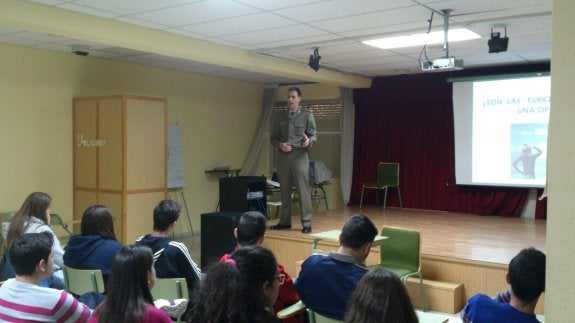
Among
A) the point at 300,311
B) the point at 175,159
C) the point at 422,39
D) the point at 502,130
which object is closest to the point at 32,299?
the point at 300,311

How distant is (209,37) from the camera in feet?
17.3

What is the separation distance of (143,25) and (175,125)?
9.73 ft

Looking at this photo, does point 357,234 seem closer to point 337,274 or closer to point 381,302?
point 337,274

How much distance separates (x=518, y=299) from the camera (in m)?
2.03

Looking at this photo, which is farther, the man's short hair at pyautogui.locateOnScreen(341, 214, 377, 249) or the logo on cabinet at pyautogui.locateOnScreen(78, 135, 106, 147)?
the logo on cabinet at pyautogui.locateOnScreen(78, 135, 106, 147)

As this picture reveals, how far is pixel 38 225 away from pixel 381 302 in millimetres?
2841

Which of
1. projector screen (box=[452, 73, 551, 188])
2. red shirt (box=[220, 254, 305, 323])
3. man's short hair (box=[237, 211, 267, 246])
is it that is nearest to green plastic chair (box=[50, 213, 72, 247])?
man's short hair (box=[237, 211, 267, 246])

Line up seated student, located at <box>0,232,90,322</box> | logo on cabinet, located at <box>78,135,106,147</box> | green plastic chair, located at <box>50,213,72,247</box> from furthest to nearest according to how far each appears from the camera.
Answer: logo on cabinet, located at <box>78,135,106,147</box>
green plastic chair, located at <box>50,213,72,247</box>
seated student, located at <box>0,232,90,322</box>

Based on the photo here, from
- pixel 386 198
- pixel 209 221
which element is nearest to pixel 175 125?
pixel 209 221

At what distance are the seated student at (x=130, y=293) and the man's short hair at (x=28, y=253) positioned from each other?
0.53 metres

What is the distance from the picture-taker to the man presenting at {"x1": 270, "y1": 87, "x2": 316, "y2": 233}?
5480 mm

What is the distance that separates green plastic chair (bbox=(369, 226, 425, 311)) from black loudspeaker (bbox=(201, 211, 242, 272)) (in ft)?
5.10

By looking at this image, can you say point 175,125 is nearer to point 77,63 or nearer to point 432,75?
point 77,63

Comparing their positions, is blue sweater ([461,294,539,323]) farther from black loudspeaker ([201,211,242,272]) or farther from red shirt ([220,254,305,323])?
black loudspeaker ([201,211,242,272])
